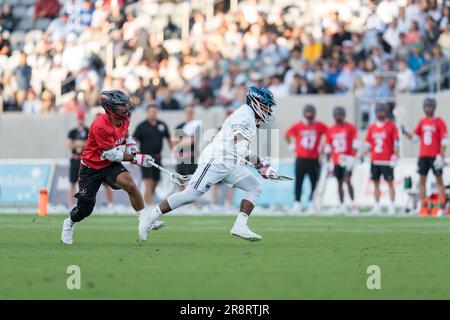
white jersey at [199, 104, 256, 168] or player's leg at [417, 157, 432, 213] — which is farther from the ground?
white jersey at [199, 104, 256, 168]

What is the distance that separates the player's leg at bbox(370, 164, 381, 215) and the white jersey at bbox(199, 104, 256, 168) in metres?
10.4

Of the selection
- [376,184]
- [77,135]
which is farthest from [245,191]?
[77,135]

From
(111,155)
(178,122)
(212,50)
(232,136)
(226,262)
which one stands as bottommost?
(226,262)

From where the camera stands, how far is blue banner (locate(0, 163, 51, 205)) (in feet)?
88.9

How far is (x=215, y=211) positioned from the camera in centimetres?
2516

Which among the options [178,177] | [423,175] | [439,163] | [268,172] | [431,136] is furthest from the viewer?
[431,136]

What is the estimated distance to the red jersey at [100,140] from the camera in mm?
13453

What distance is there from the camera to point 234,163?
44.5ft

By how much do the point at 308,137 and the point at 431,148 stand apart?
2828 mm

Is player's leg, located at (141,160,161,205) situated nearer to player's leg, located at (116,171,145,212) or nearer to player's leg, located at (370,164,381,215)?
player's leg, located at (370,164,381,215)

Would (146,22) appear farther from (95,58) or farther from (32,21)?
(32,21)

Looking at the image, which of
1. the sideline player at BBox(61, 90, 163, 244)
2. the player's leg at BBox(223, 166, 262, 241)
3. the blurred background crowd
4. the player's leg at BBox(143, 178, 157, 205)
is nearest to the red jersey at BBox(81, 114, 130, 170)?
the sideline player at BBox(61, 90, 163, 244)

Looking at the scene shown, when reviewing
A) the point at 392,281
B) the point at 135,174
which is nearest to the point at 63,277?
the point at 392,281

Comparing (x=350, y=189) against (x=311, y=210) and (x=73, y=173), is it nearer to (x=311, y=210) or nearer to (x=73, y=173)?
(x=311, y=210)
